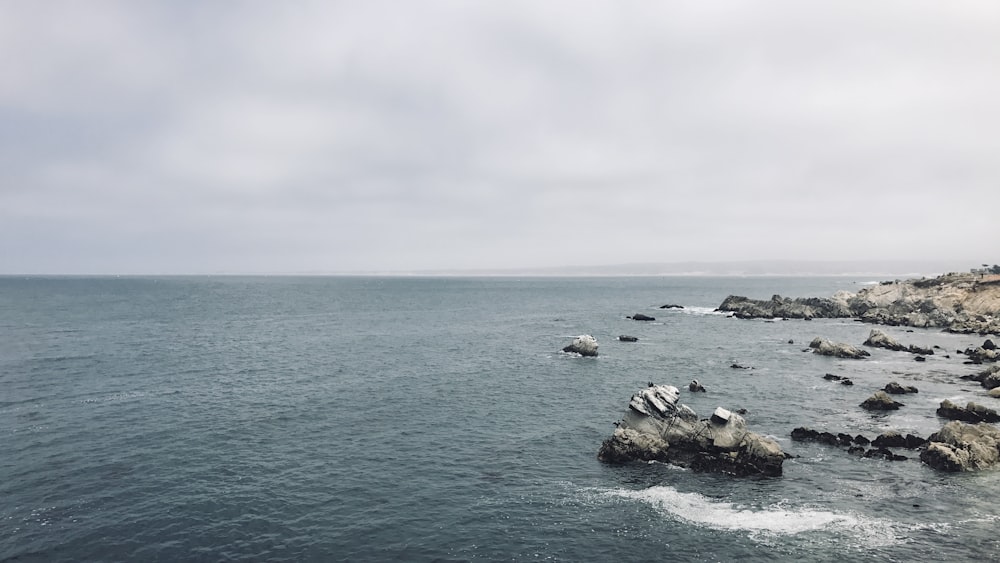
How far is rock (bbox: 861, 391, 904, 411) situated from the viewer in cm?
5444

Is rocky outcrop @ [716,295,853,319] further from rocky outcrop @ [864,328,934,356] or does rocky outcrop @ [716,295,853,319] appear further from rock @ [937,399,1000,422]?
rock @ [937,399,1000,422]

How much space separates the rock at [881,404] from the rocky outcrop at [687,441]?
20358 mm

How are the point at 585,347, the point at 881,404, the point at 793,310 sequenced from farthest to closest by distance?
the point at 793,310 < the point at 585,347 < the point at 881,404

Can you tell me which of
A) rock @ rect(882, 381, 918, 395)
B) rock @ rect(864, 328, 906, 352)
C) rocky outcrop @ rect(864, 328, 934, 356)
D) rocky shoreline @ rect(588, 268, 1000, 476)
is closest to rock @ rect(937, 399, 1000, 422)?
rocky shoreline @ rect(588, 268, 1000, 476)

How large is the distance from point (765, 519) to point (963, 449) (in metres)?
20.0

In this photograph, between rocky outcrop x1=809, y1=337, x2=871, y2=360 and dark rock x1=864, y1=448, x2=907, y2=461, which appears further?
rocky outcrop x1=809, y1=337, x2=871, y2=360

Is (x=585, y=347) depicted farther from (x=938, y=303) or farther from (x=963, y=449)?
(x=938, y=303)

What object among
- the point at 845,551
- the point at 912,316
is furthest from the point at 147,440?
the point at 912,316

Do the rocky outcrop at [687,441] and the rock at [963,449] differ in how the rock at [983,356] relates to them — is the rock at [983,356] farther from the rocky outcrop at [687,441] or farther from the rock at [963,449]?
the rocky outcrop at [687,441]

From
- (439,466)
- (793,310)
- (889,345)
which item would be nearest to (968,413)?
(889,345)

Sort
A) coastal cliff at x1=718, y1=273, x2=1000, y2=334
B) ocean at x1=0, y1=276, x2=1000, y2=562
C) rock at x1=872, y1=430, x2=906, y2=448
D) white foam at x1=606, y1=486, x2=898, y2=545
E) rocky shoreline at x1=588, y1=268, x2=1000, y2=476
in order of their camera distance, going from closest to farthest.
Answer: ocean at x1=0, y1=276, x2=1000, y2=562
white foam at x1=606, y1=486, x2=898, y2=545
rocky shoreline at x1=588, y1=268, x2=1000, y2=476
rock at x1=872, y1=430, x2=906, y2=448
coastal cliff at x1=718, y1=273, x2=1000, y2=334

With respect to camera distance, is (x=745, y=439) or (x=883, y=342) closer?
(x=745, y=439)

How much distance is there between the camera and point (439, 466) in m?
40.7

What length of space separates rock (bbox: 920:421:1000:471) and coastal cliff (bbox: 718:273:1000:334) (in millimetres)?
86672
